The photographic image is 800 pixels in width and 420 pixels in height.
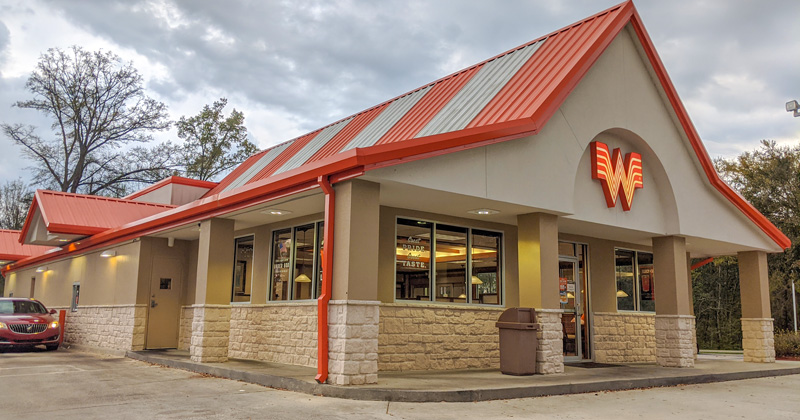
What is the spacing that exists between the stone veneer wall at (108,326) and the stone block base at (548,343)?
1064 centimetres

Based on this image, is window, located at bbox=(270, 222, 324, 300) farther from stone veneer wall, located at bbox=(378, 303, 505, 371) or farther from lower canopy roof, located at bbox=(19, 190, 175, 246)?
lower canopy roof, located at bbox=(19, 190, 175, 246)

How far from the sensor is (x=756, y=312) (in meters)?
17.1

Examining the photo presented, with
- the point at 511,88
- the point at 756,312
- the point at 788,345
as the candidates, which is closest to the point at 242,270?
the point at 511,88

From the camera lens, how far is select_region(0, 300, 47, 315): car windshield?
18875 mm

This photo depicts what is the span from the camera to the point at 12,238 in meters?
28.8

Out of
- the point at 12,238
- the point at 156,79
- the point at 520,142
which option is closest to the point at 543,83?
the point at 520,142

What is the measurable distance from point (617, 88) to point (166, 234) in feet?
39.2

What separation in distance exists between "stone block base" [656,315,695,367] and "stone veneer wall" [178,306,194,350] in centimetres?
1224

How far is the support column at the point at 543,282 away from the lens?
37.8ft

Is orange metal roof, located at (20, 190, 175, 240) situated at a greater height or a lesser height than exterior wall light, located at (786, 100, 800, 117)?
lesser

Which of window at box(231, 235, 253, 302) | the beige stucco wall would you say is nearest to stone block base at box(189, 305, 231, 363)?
window at box(231, 235, 253, 302)

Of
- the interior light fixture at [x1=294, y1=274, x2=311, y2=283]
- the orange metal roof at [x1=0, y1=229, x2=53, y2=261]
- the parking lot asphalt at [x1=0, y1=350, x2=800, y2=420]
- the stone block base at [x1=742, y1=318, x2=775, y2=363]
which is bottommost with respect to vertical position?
the parking lot asphalt at [x1=0, y1=350, x2=800, y2=420]

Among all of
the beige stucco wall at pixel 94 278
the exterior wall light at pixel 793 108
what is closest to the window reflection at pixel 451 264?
the beige stucco wall at pixel 94 278

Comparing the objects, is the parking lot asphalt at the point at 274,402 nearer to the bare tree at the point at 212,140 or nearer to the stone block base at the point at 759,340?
the stone block base at the point at 759,340
